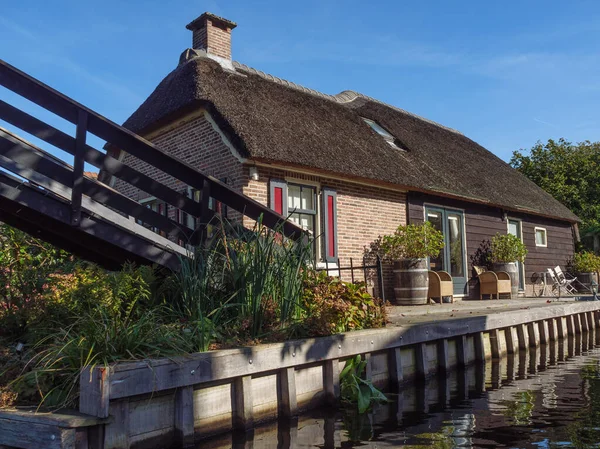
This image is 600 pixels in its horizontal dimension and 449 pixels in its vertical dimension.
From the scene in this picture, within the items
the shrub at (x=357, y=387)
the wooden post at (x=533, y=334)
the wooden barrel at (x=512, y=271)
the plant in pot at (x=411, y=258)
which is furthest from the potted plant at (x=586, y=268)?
the shrub at (x=357, y=387)

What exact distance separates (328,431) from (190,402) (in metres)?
1.22

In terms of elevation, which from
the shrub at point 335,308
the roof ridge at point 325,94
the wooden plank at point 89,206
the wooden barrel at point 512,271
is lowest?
the shrub at point 335,308

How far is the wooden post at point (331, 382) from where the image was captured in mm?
5551

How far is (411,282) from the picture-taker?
10.8m

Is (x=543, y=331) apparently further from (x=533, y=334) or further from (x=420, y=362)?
(x=420, y=362)

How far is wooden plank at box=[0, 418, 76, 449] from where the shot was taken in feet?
11.6

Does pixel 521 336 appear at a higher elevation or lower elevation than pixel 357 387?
higher

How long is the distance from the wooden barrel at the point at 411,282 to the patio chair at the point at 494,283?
320 cm

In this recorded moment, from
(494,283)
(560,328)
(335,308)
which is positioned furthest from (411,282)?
(335,308)

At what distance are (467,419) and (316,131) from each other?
23.0ft

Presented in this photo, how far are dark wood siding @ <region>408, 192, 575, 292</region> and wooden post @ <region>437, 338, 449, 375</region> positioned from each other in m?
5.03

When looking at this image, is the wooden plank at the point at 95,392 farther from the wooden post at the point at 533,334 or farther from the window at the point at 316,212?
the wooden post at the point at 533,334

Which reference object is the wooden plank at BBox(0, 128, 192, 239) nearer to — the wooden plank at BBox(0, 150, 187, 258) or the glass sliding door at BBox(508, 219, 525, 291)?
the wooden plank at BBox(0, 150, 187, 258)

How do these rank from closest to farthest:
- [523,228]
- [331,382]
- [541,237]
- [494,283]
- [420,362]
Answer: [331,382]
[420,362]
[494,283]
[523,228]
[541,237]
